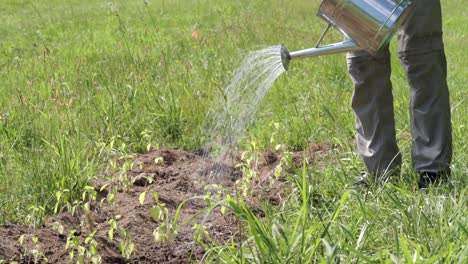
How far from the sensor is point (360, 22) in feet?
9.62

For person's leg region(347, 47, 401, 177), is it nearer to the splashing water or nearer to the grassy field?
the grassy field

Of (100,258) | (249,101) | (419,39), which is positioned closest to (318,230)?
(100,258)

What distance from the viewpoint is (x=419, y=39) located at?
3.31 m

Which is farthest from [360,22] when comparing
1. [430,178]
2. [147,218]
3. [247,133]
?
[247,133]

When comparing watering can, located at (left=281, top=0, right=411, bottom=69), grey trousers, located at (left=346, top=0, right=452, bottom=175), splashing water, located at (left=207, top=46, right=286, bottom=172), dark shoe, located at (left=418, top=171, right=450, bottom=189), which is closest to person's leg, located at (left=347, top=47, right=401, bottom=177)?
grey trousers, located at (left=346, top=0, right=452, bottom=175)

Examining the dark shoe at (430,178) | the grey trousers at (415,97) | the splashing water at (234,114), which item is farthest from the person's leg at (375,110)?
the splashing water at (234,114)

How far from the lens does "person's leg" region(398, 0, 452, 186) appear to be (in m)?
3.30

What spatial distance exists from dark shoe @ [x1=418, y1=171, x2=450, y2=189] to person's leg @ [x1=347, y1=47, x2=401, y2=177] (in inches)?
4.5

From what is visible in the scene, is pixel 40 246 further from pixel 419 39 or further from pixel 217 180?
pixel 419 39

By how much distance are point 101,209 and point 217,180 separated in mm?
666

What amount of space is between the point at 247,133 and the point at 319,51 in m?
1.85

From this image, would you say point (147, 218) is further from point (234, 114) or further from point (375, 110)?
point (234, 114)

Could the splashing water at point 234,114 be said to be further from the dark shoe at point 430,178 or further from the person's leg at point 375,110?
the dark shoe at point 430,178

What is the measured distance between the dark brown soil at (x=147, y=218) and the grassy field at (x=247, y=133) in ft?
0.38
